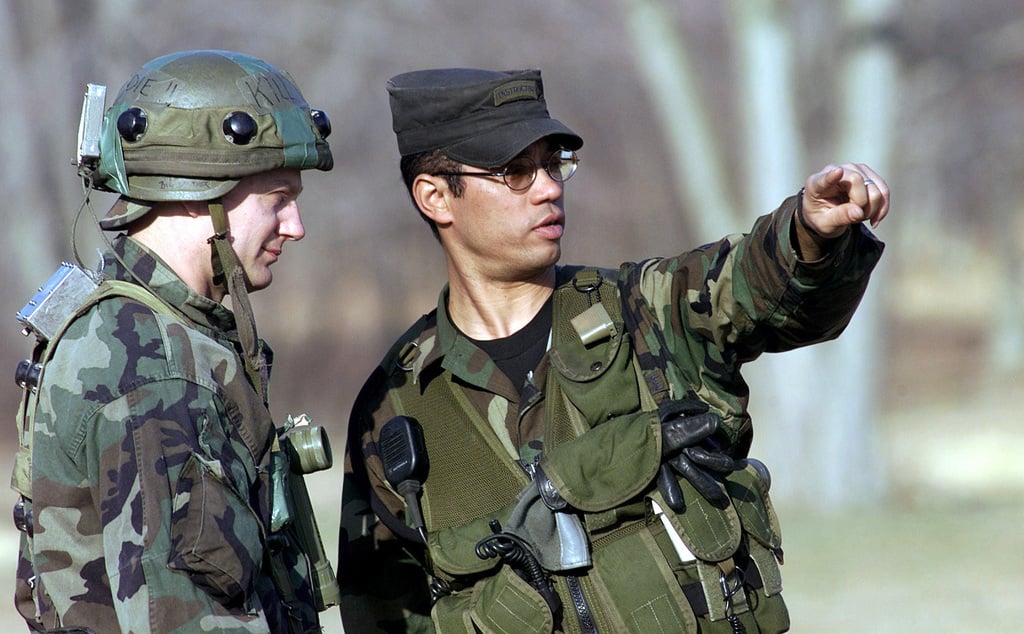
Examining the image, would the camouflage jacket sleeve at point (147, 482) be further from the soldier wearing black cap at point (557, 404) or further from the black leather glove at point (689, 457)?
the black leather glove at point (689, 457)

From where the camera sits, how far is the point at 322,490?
1530 centimetres

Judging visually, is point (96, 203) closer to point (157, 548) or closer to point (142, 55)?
point (142, 55)

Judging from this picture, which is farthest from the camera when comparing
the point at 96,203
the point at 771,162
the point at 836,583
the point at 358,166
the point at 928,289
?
the point at 928,289

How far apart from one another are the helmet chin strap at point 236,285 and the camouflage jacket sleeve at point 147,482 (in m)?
0.14

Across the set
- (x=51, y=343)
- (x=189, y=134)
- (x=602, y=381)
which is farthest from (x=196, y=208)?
(x=602, y=381)

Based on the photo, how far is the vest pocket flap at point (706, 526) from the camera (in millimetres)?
3260

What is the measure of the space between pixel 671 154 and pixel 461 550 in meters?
17.9

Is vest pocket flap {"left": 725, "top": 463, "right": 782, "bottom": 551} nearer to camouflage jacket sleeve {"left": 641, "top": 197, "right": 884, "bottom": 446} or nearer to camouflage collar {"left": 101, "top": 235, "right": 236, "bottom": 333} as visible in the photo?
camouflage jacket sleeve {"left": 641, "top": 197, "right": 884, "bottom": 446}

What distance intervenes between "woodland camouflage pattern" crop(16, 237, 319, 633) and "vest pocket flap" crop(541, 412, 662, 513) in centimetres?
82

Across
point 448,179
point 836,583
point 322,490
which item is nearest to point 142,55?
point 322,490

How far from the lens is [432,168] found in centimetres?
384

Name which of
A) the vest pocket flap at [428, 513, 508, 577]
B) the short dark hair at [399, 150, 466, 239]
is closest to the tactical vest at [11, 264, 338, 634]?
the vest pocket flap at [428, 513, 508, 577]

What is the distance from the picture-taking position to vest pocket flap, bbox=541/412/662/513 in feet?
10.7

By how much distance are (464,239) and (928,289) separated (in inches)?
1580
